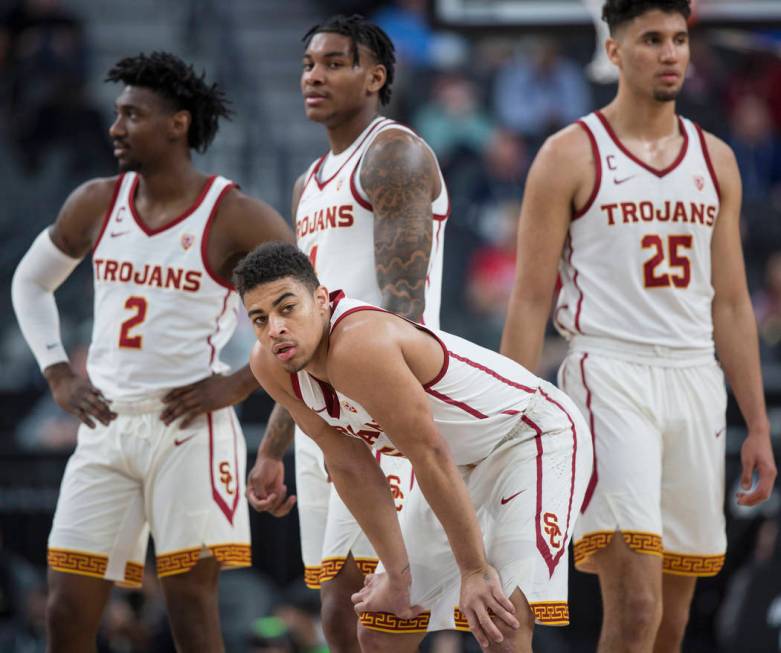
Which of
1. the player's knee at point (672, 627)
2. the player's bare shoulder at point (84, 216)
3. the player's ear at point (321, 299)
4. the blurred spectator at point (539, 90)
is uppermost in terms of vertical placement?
the blurred spectator at point (539, 90)

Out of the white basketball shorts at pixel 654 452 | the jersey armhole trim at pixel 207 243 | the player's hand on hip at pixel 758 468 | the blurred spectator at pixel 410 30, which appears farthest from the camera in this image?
the blurred spectator at pixel 410 30

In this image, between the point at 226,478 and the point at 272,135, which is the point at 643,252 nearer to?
the point at 226,478

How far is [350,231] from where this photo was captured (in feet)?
16.0

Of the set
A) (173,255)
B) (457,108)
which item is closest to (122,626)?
(173,255)

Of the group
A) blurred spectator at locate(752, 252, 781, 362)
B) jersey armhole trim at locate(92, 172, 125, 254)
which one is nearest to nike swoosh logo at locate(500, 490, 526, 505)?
jersey armhole trim at locate(92, 172, 125, 254)

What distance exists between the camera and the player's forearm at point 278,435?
5.07m

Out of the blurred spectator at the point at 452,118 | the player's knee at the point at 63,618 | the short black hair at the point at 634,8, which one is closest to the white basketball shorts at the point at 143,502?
the player's knee at the point at 63,618

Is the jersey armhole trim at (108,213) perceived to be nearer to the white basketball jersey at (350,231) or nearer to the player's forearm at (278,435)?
the white basketball jersey at (350,231)

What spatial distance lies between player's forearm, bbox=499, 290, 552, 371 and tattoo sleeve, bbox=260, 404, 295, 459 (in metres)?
0.87

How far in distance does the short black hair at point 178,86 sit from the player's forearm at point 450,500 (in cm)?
241

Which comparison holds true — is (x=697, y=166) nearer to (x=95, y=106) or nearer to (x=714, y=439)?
(x=714, y=439)

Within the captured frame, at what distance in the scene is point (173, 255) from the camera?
5.43 m

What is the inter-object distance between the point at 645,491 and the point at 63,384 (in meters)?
2.40

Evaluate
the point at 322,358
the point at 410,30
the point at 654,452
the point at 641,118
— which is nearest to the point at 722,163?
the point at 641,118
